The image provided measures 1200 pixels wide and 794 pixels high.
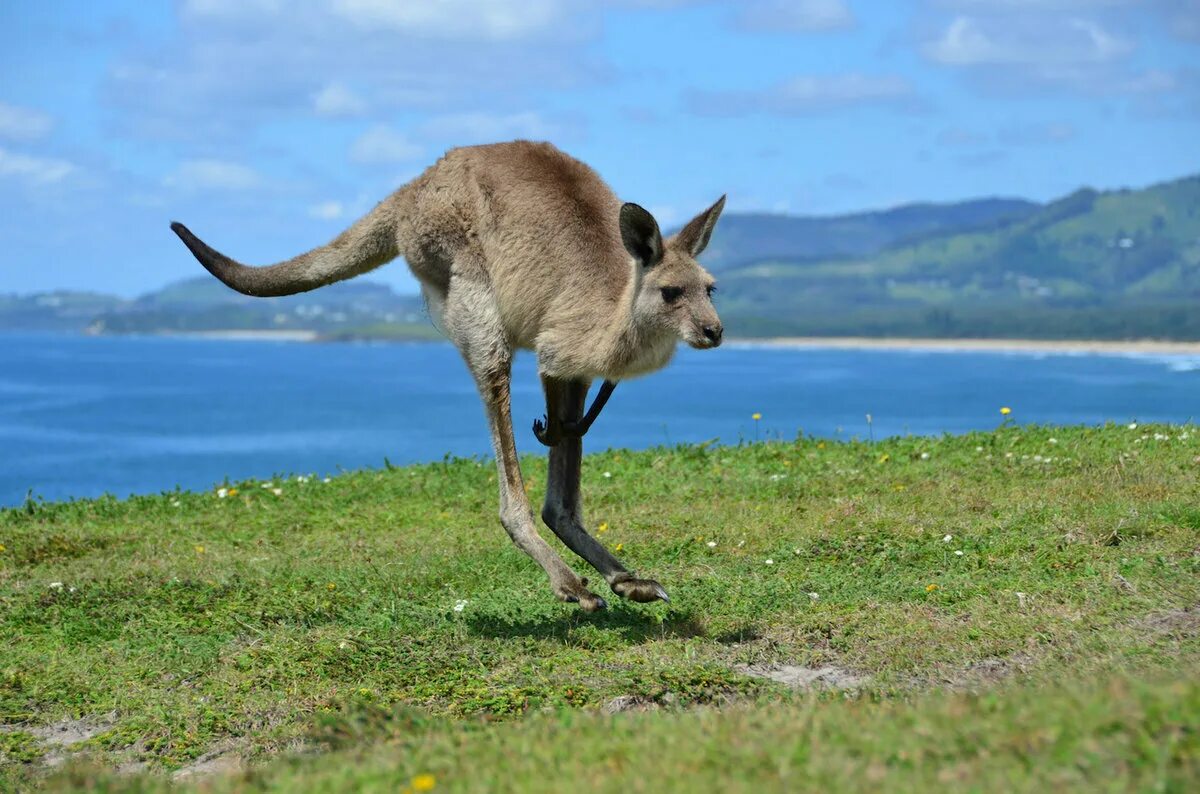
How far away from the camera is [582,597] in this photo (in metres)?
8.35

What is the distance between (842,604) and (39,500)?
9.48 m

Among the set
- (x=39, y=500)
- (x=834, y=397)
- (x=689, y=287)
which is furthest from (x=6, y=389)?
(x=689, y=287)

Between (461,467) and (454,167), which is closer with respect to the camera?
(454,167)

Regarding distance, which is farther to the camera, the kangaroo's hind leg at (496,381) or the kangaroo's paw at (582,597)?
the kangaroo's hind leg at (496,381)

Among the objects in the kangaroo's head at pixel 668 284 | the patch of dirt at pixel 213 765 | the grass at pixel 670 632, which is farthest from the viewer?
the kangaroo's head at pixel 668 284

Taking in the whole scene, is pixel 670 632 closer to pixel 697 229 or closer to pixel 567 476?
pixel 567 476

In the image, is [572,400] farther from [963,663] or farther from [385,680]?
[963,663]

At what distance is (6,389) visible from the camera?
458ft

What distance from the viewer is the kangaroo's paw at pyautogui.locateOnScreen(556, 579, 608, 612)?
27.3 ft

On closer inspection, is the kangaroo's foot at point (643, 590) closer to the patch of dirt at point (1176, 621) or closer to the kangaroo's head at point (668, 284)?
the kangaroo's head at point (668, 284)

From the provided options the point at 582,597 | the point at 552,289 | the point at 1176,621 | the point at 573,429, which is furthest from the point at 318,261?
the point at 1176,621

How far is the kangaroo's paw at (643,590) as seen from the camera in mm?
8258

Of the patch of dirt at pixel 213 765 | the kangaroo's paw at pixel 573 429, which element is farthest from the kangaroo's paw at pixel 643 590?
the patch of dirt at pixel 213 765

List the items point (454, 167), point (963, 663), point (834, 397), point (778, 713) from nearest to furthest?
point (778, 713), point (963, 663), point (454, 167), point (834, 397)
